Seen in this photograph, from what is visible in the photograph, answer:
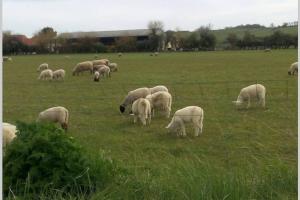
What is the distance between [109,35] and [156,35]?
29.7 ft

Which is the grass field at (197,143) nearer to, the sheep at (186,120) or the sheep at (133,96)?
the sheep at (186,120)

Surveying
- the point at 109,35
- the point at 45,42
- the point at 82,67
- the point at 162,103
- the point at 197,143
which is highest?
the point at 109,35

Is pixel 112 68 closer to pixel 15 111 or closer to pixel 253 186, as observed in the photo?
pixel 15 111

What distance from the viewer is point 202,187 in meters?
4.05

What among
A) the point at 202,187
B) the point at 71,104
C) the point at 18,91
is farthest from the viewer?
the point at 18,91

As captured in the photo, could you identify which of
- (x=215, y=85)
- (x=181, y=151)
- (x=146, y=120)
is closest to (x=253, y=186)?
(x=181, y=151)

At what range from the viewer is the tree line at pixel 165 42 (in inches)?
3280

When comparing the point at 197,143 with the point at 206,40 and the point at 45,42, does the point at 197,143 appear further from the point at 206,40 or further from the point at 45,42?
the point at 206,40

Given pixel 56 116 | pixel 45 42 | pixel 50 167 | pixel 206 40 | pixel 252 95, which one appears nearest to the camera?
pixel 50 167

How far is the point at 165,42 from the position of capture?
317 ft

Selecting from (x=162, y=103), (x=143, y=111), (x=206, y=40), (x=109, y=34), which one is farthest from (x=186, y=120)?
(x=206, y=40)

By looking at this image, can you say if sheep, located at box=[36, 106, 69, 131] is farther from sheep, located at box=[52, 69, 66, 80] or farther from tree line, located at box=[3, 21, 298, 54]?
tree line, located at box=[3, 21, 298, 54]

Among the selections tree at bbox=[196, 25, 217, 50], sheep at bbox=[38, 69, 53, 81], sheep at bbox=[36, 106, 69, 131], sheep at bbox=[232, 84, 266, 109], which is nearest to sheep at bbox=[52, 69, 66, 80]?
sheep at bbox=[38, 69, 53, 81]

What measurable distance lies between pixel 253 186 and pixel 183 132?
6.84 meters
